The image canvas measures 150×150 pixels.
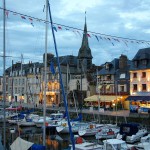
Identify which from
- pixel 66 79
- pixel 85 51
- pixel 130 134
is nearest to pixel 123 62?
pixel 66 79

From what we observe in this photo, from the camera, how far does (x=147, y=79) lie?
45.2 m

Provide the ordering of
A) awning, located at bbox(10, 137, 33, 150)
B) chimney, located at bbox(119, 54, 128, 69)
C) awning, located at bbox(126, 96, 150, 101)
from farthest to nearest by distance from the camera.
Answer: chimney, located at bbox(119, 54, 128, 69)
awning, located at bbox(126, 96, 150, 101)
awning, located at bbox(10, 137, 33, 150)

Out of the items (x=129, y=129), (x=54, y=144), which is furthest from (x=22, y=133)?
(x=129, y=129)

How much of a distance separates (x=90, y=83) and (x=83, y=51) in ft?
34.8

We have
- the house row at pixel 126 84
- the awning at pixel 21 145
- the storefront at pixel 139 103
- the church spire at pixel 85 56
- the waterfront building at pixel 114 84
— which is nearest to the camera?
the awning at pixel 21 145

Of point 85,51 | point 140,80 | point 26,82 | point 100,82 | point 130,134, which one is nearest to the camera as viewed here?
point 130,134

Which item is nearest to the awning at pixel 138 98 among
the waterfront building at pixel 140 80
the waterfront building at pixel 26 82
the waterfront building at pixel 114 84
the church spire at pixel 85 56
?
the waterfront building at pixel 140 80

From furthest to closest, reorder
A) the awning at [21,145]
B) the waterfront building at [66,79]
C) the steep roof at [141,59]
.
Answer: the waterfront building at [66,79] → the steep roof at [141,59] → the awning at [21,145]

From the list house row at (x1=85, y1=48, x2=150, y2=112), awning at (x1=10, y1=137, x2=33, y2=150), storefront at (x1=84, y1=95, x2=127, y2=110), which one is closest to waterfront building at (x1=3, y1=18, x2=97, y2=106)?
house row at (x1=85, y1=48, x2=150, y2=112)

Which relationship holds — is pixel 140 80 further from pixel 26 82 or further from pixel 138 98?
pixel 26 82

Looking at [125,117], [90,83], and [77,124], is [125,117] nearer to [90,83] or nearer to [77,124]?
[77,124]

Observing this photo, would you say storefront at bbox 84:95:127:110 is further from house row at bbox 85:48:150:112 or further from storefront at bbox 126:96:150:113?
storefront at bbox 126:96:150:113

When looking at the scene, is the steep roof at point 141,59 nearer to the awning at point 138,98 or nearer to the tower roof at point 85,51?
the awning at point 138,98

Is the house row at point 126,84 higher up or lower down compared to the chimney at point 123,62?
lower down
